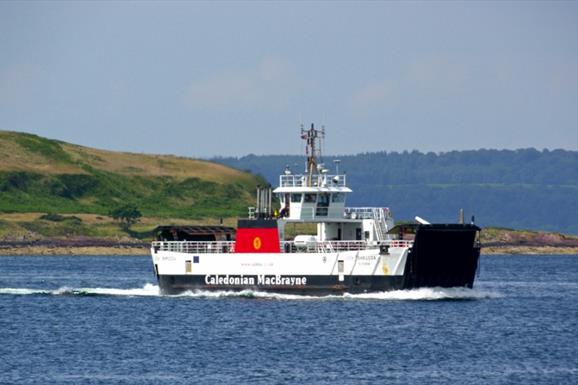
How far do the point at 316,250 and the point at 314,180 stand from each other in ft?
17.1

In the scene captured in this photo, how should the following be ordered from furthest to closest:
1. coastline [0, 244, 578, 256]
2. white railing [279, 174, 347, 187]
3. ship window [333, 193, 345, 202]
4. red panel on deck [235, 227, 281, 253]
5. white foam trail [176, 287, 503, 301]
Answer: coastline [0, 244, 578, 256]
white railing [279, 174, 347, 187]
ship window [333, 193, 345, 202]
red panel on deck [235, 227, 281, 253]
white foam trail [176, 287, 503, 301]

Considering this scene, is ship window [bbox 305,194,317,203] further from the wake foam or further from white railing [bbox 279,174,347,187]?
the wake foam

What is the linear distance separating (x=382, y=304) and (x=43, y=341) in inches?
686

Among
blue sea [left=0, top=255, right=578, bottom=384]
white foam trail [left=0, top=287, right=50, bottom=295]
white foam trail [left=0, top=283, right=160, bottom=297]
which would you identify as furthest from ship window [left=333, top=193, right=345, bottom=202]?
white foam trail [left=0, top=287, right=50, bottom=295]

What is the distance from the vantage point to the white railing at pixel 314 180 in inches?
2844

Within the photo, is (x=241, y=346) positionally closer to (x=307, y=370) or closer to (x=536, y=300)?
(x=307, y=370)

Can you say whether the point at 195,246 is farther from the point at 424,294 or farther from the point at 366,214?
the point at 424,294

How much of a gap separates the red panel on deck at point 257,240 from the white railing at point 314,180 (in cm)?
364

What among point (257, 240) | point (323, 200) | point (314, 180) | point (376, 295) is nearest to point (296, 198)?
point (323, 200)

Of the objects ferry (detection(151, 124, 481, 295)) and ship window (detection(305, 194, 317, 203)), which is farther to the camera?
ship window (detection(305, 194, 317, 203))

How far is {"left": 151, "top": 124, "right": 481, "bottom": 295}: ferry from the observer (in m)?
67.2

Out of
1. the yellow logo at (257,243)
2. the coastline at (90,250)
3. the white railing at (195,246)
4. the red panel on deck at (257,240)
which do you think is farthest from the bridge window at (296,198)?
the coastline at (90,250)

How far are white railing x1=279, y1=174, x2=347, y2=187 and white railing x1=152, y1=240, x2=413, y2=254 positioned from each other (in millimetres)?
3948

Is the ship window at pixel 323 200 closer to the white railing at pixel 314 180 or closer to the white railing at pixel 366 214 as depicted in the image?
the white railing at pixel 314 180
